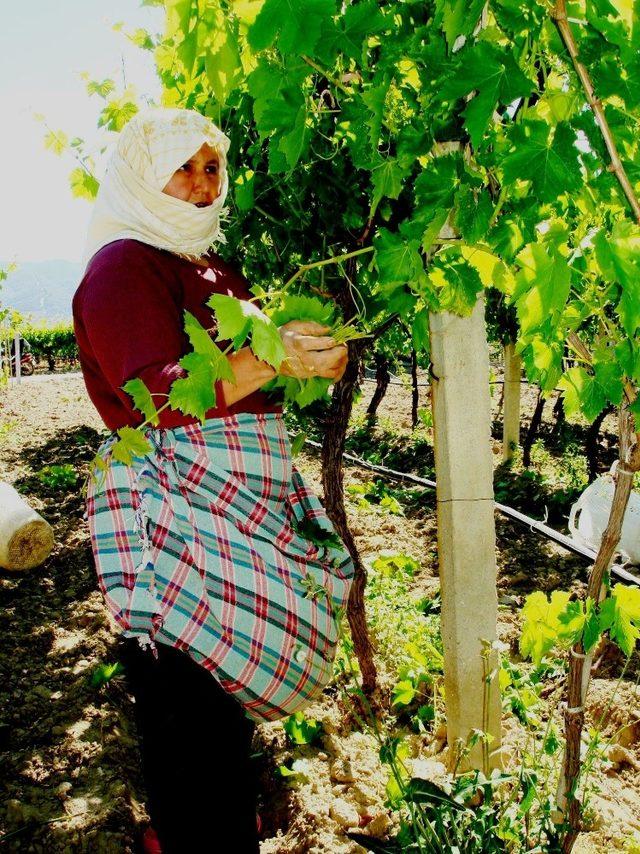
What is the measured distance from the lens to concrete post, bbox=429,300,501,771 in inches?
67.2

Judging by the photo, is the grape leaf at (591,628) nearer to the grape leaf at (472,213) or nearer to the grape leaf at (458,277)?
the grape leaf at (458,277)

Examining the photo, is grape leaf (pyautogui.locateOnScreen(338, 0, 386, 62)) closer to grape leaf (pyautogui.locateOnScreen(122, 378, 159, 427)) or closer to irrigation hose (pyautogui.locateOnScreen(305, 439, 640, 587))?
grape leaf (pyautogui.locateOnScreen(122, 378, 159, 427))

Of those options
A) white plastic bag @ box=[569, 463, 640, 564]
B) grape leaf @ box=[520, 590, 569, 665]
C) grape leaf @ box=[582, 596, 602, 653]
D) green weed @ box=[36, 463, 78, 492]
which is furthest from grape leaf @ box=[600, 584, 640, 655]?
green weed @ box=[36, 463, 78, 492]

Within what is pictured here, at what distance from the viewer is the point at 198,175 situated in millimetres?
1615

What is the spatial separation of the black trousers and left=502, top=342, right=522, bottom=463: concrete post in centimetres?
510

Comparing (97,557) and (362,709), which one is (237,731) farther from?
(362,709)

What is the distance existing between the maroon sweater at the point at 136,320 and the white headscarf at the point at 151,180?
6 centimetres

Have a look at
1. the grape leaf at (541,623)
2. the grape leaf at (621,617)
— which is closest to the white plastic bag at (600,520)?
the grape leaf at (541,623)

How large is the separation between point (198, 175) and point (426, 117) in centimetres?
65

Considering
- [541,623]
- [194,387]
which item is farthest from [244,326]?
[541,623]

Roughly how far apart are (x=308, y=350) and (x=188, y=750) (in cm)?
94

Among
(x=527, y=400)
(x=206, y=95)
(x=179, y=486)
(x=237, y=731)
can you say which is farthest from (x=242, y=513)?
(x=527, y=400)

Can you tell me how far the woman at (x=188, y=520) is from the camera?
1.44 metres

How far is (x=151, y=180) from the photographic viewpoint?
5.07ft
